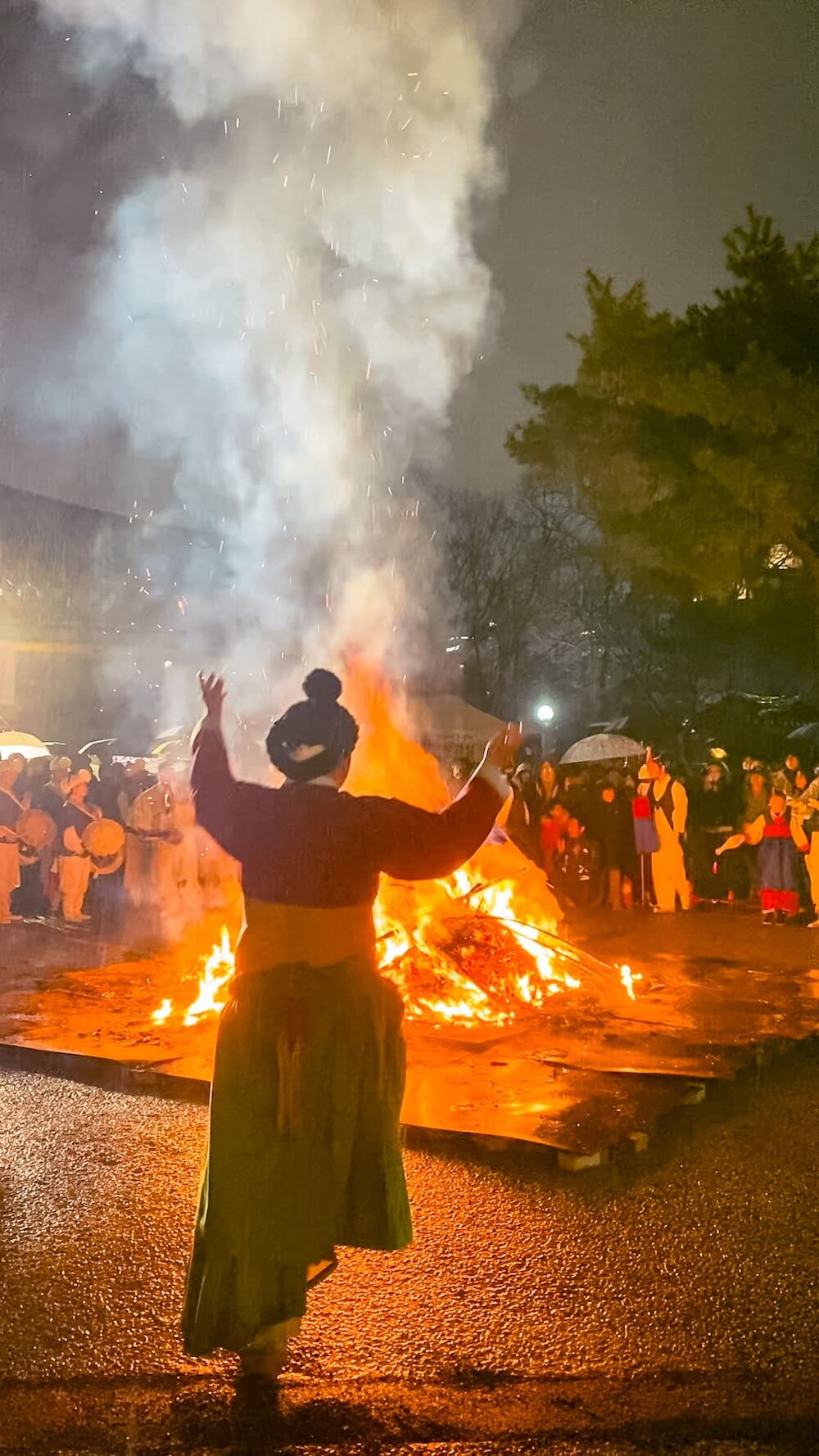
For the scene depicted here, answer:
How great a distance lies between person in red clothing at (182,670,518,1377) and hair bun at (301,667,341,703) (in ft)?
1.16

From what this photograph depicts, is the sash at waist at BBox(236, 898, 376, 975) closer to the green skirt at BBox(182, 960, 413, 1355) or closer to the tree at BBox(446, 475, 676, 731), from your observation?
the green skirt at BBox(182, 960, 413, 1355)

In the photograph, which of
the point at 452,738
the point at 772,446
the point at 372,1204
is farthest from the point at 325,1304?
the point at 772,446

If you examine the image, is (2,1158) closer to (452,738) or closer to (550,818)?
(550,818)

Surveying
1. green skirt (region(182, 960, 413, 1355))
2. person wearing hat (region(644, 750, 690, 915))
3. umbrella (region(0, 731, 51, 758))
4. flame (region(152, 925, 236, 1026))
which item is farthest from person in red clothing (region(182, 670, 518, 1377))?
umbrella (region(0, 731, 51, 758))

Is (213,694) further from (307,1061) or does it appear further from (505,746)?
(307,1061)

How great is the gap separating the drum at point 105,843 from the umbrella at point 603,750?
8.24 m

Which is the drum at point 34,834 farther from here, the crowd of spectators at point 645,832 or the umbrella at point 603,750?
the umbrella at point 603,750

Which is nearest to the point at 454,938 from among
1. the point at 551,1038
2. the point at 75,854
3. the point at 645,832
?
the point at 551,1038

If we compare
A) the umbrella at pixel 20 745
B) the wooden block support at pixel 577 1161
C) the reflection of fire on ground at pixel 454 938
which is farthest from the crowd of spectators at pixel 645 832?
the umbrella at pixel 20 745

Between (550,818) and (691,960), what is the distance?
183 inches

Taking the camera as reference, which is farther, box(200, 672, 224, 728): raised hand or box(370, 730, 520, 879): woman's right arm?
box(200, 672, 224, 728): raised hand

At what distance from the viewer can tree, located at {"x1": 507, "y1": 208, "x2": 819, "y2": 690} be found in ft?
51.4

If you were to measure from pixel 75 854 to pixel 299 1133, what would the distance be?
999 centimetres

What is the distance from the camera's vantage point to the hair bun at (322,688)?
3.35 metres
